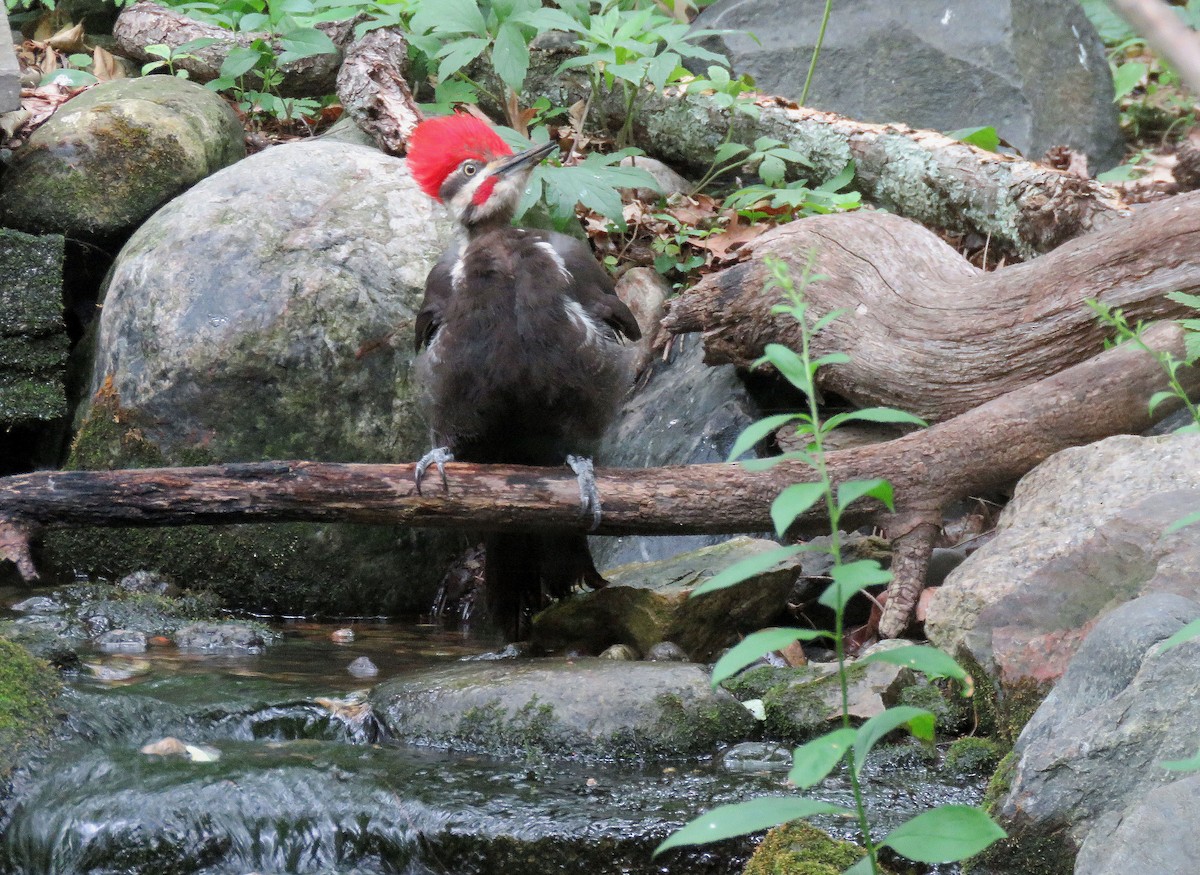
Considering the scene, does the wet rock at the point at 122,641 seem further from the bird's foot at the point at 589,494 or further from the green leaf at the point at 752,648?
the green leaf at the point at 752,648

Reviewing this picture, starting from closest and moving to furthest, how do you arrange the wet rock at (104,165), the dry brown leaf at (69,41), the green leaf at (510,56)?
the green leaf at (510,56), the wet rock at (104,165), the dry brown leaf at (69,41)

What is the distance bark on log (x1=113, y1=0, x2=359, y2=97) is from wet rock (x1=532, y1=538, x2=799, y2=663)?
402 cm

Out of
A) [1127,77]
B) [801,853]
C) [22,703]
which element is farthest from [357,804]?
[1127,77]

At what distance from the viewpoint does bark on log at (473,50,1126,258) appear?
507 cm

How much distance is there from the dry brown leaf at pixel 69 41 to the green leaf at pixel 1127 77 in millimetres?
6421

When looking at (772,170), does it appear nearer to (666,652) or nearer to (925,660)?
(666,652)

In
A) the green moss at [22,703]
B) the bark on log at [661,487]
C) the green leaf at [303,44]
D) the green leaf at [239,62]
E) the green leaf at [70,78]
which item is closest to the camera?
the green moss at [22,703]

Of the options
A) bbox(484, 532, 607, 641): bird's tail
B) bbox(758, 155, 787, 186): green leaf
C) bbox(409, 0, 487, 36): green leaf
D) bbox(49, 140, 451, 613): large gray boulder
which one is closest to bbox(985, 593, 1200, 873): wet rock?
bbox(484, 532, 607, 641): bird's tail

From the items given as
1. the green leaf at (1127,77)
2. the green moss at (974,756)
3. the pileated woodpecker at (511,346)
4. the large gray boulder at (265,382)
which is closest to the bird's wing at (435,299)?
the pileated woodpecker at (511,346)

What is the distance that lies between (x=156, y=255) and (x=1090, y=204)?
3834mm

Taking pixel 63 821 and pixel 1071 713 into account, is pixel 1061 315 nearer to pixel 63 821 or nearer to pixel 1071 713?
pixel 1071 713

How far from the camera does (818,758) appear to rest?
4.60ft

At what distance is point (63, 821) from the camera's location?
8.86 ft

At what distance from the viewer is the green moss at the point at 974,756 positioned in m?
2.89
